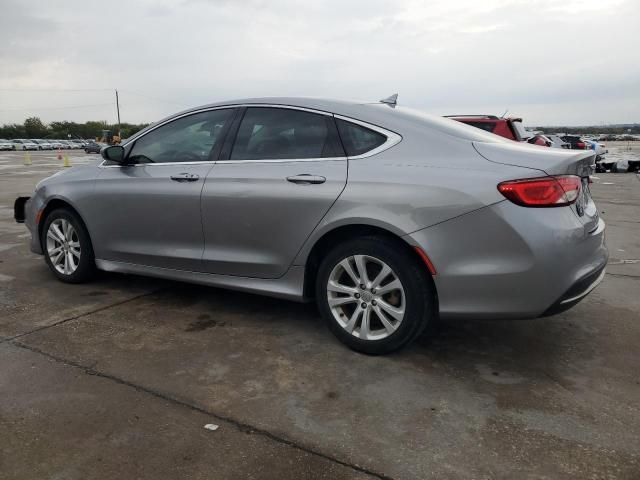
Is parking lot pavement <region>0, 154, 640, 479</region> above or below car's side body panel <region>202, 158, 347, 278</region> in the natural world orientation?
below

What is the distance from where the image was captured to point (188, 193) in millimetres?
3916

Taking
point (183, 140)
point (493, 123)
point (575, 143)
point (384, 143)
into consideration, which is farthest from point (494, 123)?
point (575, 143)

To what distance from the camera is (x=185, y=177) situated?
3.94 metres

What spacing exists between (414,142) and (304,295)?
118 centimetres

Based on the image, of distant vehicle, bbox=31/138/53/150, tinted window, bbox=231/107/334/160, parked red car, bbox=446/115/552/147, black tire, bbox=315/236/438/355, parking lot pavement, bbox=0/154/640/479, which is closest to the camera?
parking lot pavement, bbox=0/154/640/479

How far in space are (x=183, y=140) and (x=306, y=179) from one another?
4.17 ft

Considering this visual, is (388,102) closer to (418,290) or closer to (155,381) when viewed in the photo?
(418,290)

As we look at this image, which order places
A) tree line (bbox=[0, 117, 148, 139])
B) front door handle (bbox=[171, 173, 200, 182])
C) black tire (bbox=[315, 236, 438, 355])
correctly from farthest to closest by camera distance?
tree line (bbox=[0, 117, 148, 139]) → front door handle (bbox=[171, 173, 200, 182]) → black tire (bbox=[315, 236, 438, 355])

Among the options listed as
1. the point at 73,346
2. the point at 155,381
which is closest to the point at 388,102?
the point at 155,381

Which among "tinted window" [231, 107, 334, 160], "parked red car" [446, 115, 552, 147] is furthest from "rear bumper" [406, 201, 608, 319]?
"parked red car" [446, 115, 552, 147]

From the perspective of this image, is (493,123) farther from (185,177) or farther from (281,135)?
(185,177)

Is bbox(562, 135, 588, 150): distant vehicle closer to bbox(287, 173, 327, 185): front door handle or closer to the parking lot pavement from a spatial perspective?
the parking lot pavement

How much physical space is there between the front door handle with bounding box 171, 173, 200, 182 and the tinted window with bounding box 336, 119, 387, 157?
113cm

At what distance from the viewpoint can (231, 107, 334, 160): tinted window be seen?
3.50m
